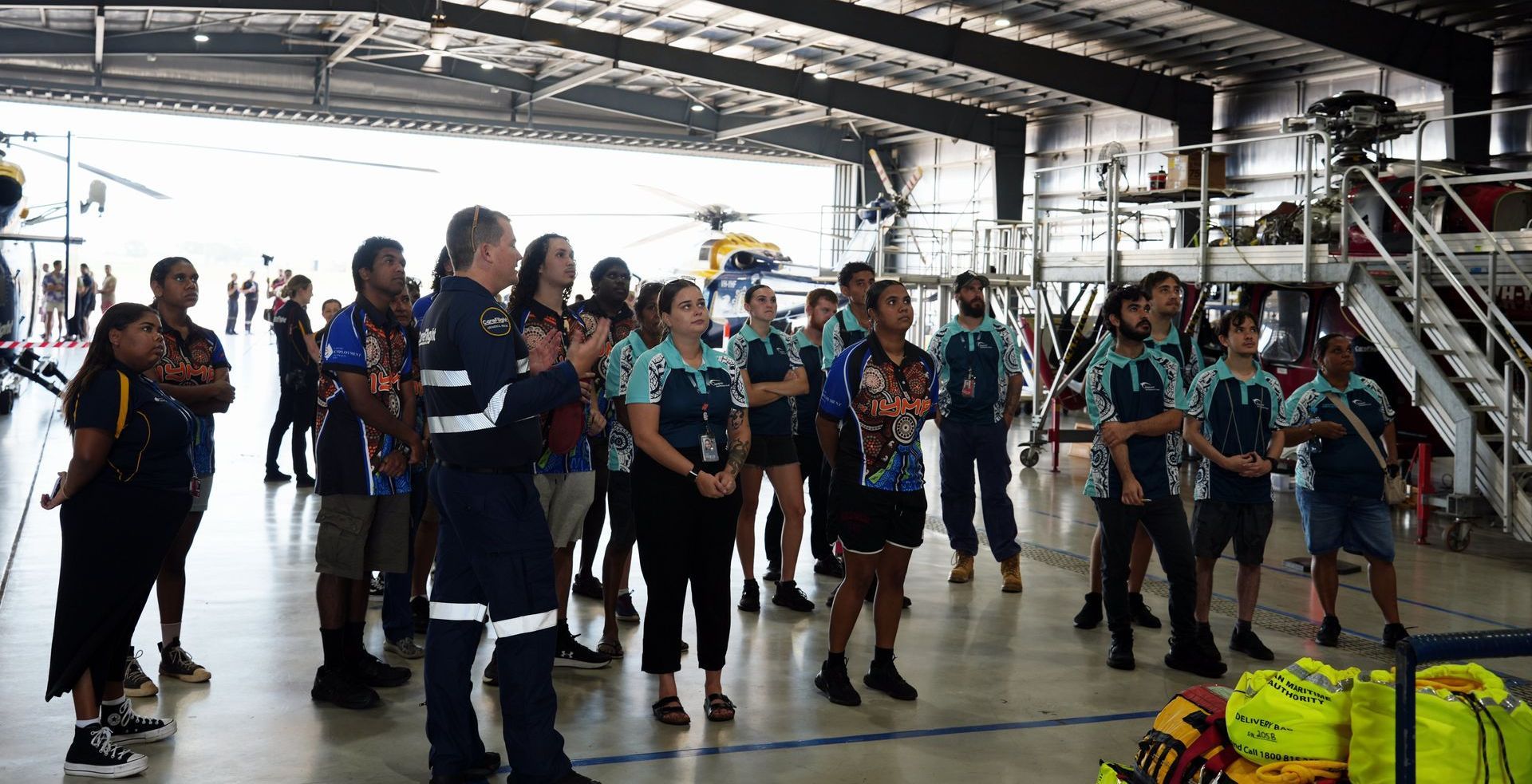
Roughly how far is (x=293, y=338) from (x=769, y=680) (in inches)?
208

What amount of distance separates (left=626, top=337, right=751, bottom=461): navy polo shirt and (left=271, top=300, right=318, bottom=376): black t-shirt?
506 cm

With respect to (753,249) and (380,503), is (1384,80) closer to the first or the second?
(753,249)

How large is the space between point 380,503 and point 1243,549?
3.89m

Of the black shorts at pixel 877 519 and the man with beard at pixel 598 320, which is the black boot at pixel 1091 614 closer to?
the black shorts at pixel 877 519

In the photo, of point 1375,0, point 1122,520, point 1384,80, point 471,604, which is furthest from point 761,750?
point 1384,80

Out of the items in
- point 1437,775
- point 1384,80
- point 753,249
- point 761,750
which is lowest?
point 761,750

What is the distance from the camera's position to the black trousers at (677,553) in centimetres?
449

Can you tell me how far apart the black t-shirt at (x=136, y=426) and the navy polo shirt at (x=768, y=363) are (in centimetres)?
281

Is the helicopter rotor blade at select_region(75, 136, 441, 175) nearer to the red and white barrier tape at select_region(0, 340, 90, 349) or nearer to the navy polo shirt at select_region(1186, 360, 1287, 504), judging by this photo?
the red and white barrier tape at select_region(0, 340, 90, 349)

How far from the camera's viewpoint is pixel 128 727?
416 cm

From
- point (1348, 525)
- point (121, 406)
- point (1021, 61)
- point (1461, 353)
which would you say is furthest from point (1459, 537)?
A: point (1021, 61)

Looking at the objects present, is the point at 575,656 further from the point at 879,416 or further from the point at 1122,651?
the point at 1122,651

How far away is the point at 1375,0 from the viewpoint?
16.1 meters

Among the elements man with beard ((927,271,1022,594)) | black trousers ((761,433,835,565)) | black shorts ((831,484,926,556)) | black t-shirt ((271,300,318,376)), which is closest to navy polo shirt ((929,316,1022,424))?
man with beard ((927,271,1022,594))
